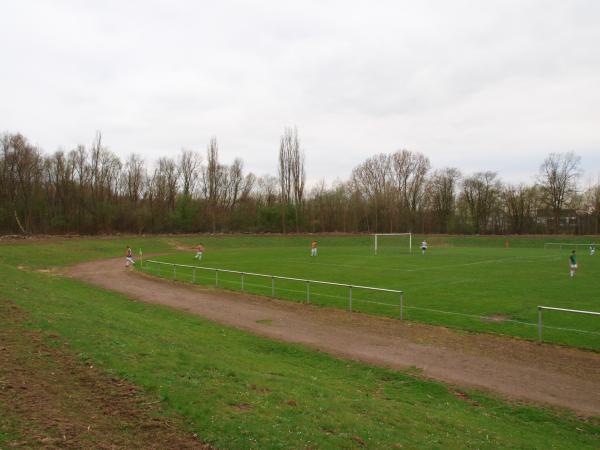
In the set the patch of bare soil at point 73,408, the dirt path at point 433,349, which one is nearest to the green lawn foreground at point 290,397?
the patch of bare soil at point 73,408

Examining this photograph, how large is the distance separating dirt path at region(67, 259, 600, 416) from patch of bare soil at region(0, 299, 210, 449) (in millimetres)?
7553

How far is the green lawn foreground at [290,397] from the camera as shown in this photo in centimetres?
667

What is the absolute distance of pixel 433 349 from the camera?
14.1 metres

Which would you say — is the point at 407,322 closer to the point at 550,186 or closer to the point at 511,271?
the point at 511,271

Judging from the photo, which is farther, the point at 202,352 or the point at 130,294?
the point at 130,294

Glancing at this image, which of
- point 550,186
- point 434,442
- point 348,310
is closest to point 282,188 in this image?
point 550,186

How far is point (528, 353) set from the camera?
44.9 ft

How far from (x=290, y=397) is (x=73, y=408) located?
351 cm

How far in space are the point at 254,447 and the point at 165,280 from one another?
986 inches

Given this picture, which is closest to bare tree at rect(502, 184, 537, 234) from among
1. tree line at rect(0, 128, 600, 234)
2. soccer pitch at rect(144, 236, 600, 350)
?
tree line at rect(0, 128, 600, 234)

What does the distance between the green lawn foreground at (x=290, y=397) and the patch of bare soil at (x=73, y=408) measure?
13.9 inches

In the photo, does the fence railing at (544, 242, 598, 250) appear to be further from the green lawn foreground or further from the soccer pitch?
the green lawn foreground

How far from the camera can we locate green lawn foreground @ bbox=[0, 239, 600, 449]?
6668mm

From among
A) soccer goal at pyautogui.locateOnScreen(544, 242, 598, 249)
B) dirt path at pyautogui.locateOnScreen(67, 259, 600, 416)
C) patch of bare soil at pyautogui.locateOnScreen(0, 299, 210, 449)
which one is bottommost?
dirt path at pyautogui.locateOnScreen(67, 259, 600, 416)
